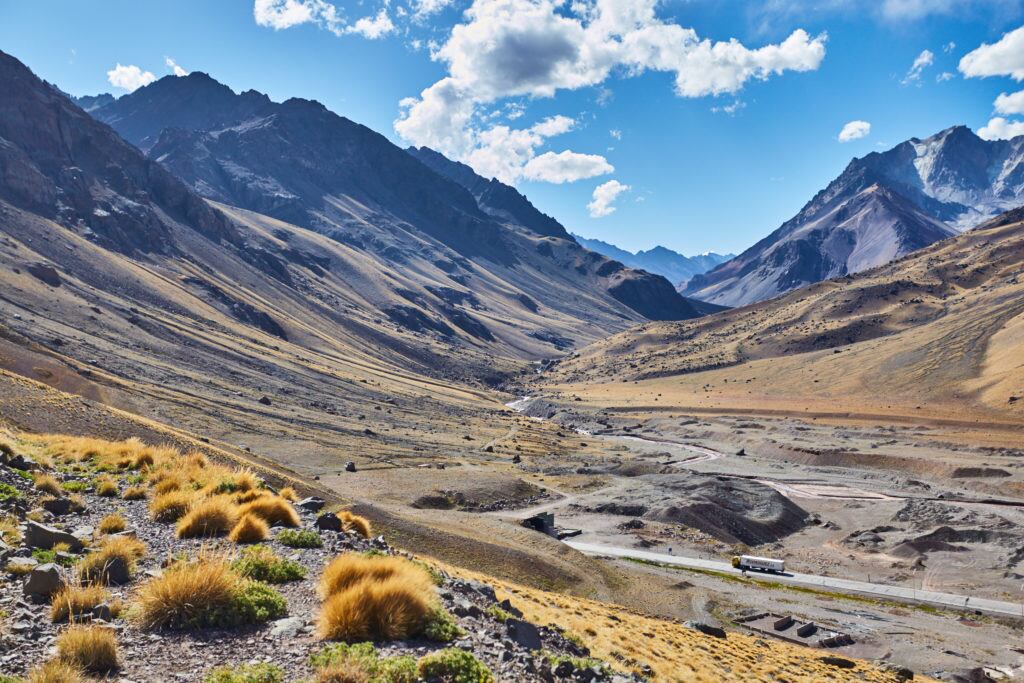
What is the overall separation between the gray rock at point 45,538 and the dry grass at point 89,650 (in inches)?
221

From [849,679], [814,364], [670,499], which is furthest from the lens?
[814,364]

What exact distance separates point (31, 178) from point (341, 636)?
235 m

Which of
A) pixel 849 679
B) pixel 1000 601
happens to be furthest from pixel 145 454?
pixel 1000 601

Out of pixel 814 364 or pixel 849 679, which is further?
pixel 814 364

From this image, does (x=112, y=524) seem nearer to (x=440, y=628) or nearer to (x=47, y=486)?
(x=47, y=486)

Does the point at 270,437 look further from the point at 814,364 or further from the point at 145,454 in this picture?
the point at 814,364

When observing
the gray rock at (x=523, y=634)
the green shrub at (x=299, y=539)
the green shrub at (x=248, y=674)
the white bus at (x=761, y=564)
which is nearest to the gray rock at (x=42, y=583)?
the green shrub at (x=248, y=674)

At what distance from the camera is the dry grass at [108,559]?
12.5m

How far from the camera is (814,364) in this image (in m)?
188

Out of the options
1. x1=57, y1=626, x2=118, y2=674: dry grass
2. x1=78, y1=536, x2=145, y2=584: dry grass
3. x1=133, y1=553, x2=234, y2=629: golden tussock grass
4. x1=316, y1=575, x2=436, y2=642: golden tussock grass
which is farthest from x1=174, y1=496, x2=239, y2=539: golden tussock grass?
x1=57, y1=626, x2=118, y2=674: dry grass

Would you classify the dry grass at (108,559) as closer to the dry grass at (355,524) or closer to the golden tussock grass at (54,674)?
the golden tussock grass at (54,674)

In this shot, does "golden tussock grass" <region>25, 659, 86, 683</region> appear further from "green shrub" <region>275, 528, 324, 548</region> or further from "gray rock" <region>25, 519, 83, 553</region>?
"green shrub" <region>275, 528, 324, 548</region>

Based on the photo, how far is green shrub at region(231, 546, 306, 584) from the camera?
13.6 m

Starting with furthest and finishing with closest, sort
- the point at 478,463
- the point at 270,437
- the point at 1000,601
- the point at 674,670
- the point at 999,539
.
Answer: the point at 478,463, the point at 270,437, the point at 999,539, the point at 1000,601, the point at 674,670
